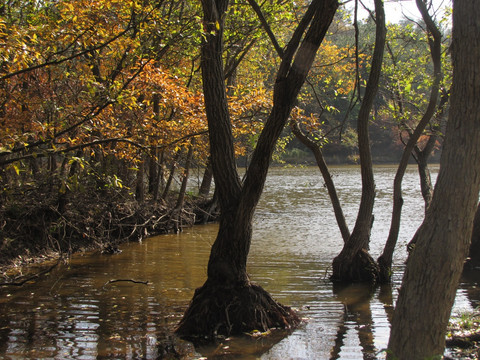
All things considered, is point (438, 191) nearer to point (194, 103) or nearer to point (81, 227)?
point (194, 103)

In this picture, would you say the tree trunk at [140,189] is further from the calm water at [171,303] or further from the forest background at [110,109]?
the calm water at [171,303]

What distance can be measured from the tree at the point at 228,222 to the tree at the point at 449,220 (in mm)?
2846

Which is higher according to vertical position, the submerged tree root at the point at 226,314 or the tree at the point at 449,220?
the tree at the point at 449,220

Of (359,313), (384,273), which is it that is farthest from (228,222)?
(384,273)

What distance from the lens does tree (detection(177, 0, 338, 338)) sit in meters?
6.43

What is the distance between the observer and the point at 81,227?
12844 millimetres

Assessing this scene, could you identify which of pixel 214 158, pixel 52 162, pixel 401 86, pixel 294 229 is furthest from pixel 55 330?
pixel 294 229

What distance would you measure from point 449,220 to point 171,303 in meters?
5.79

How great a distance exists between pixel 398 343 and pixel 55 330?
4755mm

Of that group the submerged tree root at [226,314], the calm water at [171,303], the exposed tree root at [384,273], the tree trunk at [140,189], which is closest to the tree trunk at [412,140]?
the exposed tree root at [384,273]

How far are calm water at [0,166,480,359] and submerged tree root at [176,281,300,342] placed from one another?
0.21 m

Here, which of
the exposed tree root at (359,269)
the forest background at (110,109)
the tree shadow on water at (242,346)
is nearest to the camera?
the tree shadow on water at (242,346)

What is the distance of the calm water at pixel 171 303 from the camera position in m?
6.15

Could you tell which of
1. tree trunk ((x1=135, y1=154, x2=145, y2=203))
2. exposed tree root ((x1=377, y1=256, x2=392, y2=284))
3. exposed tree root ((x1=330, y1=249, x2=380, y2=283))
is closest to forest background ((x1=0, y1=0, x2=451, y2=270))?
tree trunk ((x1=135, y1=154, x2=145, y2=203))
